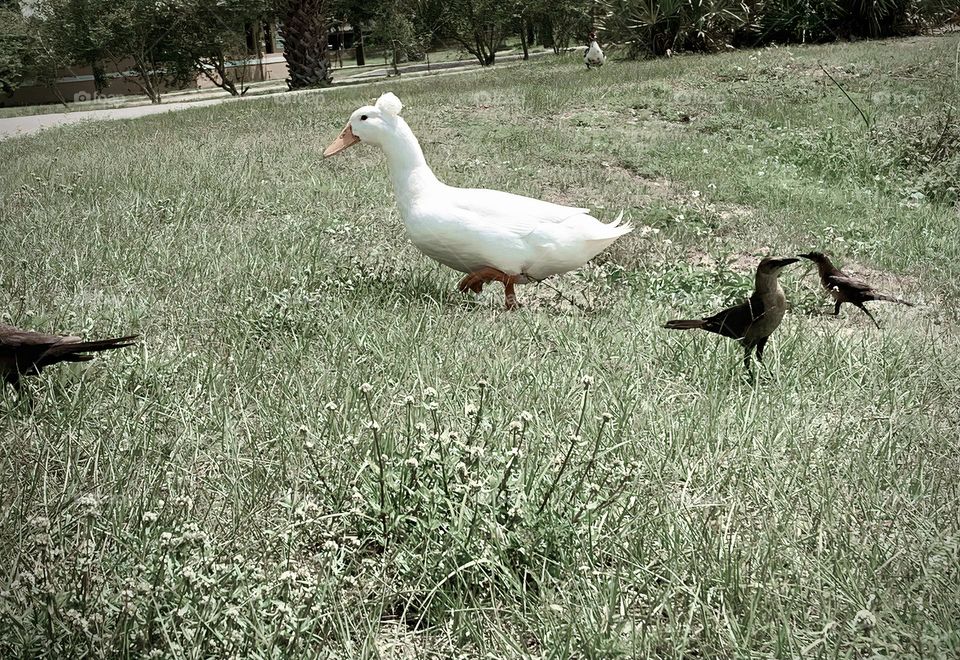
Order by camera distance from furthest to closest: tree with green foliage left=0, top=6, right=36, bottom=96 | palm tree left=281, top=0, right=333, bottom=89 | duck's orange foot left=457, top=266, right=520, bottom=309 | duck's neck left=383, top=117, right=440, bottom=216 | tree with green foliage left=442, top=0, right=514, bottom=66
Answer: tree with green foliage left=442, top=0, right=514, bottom=66
palm tree left=281, top=0, right=333, bottom=89
tree with green foliage left=0, top=6, right=36, bottom=96
duck's neck left=383, top=117, right=440, bottom=216
duck's orange foot left=457, top=266, right=520, bottom=309

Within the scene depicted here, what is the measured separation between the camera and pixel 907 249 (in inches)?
246

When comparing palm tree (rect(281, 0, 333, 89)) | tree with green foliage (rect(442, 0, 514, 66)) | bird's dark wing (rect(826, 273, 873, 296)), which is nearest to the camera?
bird's dark wing (rect(826, 273, 873, 296))

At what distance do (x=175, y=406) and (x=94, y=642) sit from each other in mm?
1286

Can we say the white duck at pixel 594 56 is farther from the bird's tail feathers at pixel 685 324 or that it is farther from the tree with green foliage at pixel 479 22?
the bird's tail feathers at pixel 685 324

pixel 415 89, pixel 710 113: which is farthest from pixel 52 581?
pixel 415 89

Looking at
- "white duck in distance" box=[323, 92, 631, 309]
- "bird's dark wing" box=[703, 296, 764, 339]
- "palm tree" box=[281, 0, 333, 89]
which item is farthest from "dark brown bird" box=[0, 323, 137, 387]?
"palm tree" box=[281, 0, 333, 89]

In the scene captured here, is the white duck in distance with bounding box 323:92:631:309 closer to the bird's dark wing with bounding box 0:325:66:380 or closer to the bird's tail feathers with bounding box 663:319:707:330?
the bird's tail feathers with bounding box 663:319:707:330

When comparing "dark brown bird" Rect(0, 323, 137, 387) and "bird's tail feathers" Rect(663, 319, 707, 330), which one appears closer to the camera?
"dark brown bird" Rect(0, 323, 137, 387)

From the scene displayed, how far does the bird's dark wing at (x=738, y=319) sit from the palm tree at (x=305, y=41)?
22.7 metres

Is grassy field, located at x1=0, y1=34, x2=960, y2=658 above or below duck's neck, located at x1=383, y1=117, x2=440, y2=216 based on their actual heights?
below

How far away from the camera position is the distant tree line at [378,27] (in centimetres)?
1950

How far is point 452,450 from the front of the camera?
2479 mm

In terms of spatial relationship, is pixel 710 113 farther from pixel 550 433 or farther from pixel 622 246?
pixel 550 433

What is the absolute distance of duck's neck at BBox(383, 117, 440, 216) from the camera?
450 cm
